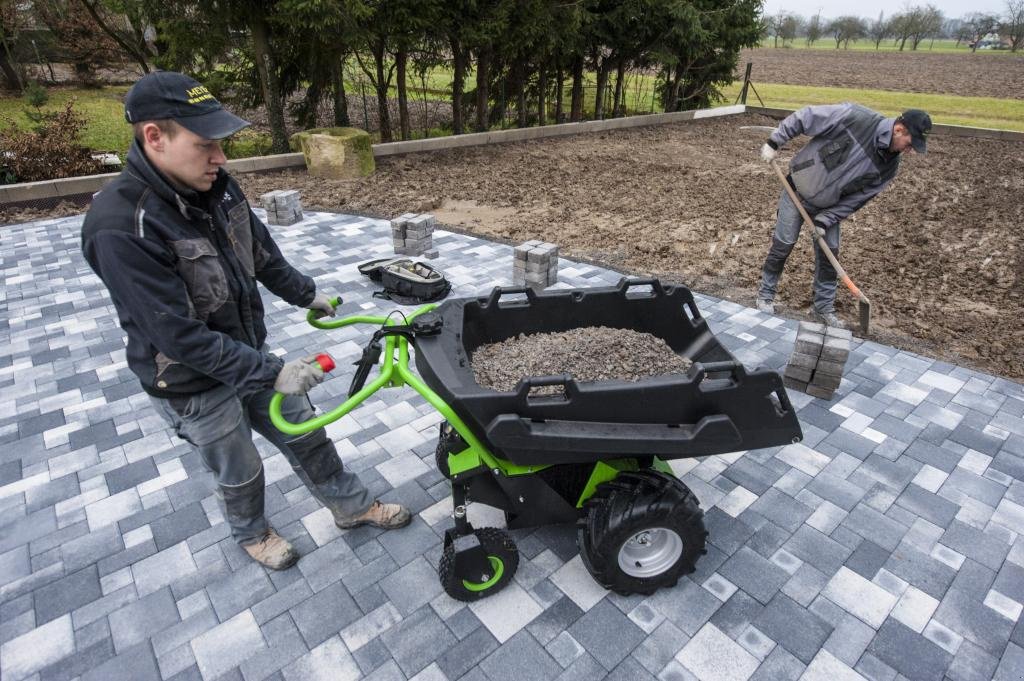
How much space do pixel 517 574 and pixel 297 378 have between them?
141cm

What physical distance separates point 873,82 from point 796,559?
2937 cm

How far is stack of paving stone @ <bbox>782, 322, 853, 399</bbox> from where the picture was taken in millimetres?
3832

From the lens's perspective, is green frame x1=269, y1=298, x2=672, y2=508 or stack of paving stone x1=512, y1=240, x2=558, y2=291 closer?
green frame x1=269, y1=298, x2=672, y2=508

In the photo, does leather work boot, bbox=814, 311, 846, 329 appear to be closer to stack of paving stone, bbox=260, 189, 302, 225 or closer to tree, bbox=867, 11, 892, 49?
stack of paving stone, bbox=260, 189, 302, 225

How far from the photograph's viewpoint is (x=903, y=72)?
28453 mm

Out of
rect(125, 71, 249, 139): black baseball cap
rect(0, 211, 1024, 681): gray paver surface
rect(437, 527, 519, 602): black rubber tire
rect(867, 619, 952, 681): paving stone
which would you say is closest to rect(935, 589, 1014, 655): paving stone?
rect(0, 211, 1024, 681): gray paver surface

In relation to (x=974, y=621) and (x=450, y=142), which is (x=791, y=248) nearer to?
(x=974, y=621)

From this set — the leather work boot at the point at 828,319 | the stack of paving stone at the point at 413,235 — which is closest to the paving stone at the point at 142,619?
the stack of paving stone at the point at 413,235

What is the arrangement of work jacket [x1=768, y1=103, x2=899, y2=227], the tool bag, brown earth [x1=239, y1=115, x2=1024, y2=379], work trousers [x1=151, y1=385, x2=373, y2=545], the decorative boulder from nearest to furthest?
work trousers [x1=151, y1=385, x2=373, y2=545], work jacket [x1=768, y1=103, x2=899, y2=227], the tool bag, brown earth [x1=239, y1=115, x2=1024, y2=379], the decorative boulder

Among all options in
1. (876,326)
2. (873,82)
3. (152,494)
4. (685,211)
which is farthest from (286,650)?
(873,82)

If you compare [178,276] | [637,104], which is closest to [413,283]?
[178,276]

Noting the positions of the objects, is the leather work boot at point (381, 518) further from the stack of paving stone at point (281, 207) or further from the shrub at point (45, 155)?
the shrub at point (45, 155)

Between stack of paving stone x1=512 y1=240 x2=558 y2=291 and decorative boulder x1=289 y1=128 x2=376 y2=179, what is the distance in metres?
5.17

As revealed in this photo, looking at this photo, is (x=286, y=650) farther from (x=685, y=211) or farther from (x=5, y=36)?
(x=5, y=36)
